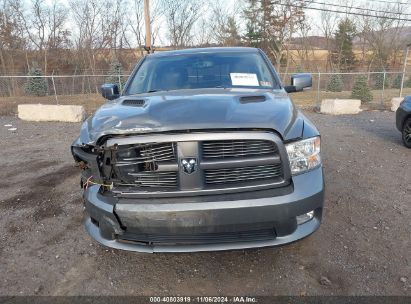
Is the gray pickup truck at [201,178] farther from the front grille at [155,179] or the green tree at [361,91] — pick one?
the green tree at [361,91]

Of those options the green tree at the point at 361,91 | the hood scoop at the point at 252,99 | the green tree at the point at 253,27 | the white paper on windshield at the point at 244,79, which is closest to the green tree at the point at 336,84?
the green tree at the point at 361,91

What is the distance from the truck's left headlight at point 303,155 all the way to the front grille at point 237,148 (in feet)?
0.55

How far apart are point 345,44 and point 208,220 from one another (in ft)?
153

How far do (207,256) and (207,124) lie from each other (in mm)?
1338

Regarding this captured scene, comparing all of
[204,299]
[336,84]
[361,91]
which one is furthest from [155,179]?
[336,84]

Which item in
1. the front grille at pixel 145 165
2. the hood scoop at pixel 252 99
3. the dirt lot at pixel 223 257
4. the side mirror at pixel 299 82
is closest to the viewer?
the front grille at pixel 145 165

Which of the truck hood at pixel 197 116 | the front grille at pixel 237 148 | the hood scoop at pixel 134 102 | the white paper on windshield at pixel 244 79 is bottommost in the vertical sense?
the front grille at pixel 237 148

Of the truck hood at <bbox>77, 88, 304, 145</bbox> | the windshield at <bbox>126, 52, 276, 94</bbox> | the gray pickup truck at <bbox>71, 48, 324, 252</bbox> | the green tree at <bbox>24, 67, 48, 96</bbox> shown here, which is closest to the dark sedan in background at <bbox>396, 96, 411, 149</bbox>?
the windshield at <bbox>126, 52, 276, 94</bbox>

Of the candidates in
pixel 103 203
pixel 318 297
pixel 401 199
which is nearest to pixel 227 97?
pixel 103 203

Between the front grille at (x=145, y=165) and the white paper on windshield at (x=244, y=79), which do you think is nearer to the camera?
the front grille at (x=145, y=165)

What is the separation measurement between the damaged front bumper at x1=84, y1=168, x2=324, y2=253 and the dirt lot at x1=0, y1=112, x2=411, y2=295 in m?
0.45

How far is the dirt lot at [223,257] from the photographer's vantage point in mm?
2699

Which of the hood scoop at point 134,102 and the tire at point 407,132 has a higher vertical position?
the hood scoop at point 134,102

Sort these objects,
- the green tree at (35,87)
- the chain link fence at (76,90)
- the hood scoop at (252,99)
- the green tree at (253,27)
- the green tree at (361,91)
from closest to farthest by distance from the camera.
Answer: the hood scoop at (252,99)
the chain link fence at (76,90)
the green tree at (361,91)
the green tree at (35,87)
the green tree at (253,27)
